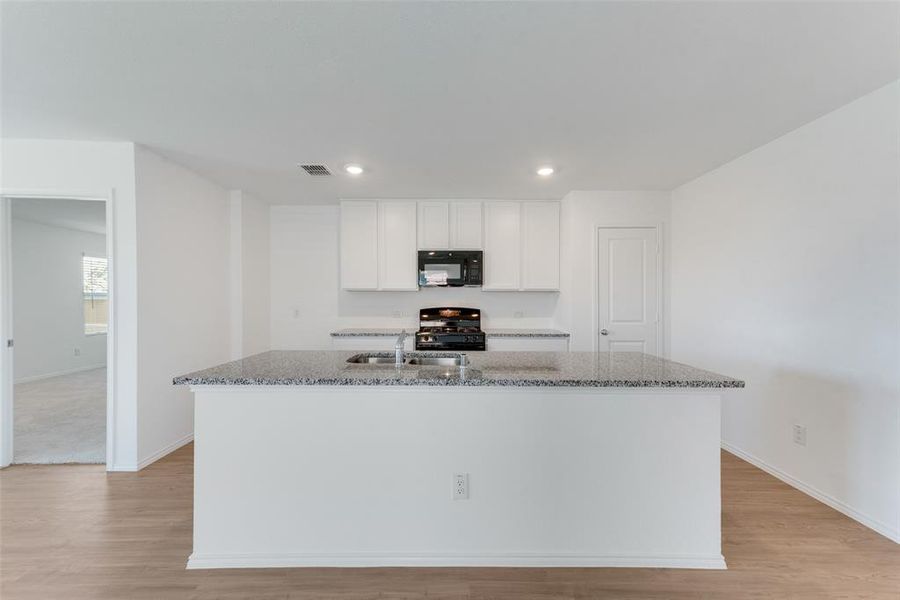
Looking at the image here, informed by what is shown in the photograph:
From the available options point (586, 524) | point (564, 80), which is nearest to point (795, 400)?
point (586, 524)

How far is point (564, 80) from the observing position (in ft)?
6.30

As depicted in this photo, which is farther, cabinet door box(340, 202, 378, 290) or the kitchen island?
cabinet door box(340, 202, 378, 290)

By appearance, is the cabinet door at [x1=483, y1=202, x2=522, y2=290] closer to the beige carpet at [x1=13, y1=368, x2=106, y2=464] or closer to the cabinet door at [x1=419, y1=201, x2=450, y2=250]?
the cabinet door at [x1=419, y1=201, x2=450, y2=250]

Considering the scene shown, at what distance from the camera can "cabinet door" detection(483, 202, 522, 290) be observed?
14.1 ft

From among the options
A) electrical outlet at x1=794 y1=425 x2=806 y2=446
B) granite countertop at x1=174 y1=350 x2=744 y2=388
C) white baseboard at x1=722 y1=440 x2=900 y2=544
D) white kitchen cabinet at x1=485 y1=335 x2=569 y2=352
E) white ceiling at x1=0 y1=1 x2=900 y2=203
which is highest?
white ceiling at x1=0 y1=1 x2=900 y2=203

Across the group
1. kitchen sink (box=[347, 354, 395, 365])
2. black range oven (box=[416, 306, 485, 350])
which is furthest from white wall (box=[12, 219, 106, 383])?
kitchen sink (box=[347, 354, 395, 365])

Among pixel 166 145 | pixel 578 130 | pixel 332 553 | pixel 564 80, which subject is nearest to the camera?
pixel 332 553

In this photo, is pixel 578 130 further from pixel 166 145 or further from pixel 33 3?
pixel 166 145

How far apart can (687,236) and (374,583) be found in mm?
3833

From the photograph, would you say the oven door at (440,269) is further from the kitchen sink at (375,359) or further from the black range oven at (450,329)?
the kitchen sink at (375,359)

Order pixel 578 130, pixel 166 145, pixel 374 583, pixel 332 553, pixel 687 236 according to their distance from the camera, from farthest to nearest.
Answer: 1. pixel 687 236
2. pixel 166 145
3. pixel 578 130
4. pixel 332 553
5. pixel 374 583

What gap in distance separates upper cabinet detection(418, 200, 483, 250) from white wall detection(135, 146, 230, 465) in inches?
83.0

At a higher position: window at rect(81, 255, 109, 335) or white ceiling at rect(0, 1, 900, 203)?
white ceiling at rect(0, 1, 900, 203)

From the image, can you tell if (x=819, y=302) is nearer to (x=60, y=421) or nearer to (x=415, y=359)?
(x=415, y=359)
